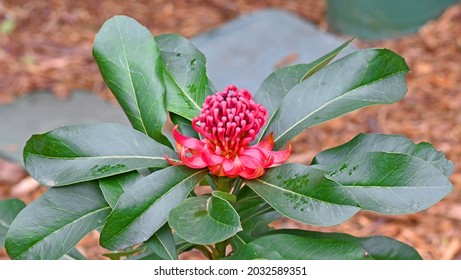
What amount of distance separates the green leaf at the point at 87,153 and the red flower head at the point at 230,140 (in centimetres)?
5

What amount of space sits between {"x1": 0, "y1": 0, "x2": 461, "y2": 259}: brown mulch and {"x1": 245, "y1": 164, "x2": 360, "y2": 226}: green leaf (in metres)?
1.33

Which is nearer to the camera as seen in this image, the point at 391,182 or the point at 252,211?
the point at 391,182

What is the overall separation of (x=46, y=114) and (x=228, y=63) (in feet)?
2.86

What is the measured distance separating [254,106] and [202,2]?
339 centimetres

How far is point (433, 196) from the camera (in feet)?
3.47

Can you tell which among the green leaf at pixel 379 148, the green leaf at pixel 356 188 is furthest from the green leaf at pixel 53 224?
the green leaf at pixel 379 148

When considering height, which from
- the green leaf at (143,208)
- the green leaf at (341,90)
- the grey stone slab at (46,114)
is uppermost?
the green leaf at (341,90)

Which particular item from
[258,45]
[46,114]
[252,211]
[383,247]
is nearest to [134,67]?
[252,211]

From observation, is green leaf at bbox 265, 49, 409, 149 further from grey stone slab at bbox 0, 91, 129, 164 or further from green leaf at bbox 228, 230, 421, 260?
grey stone slab at bbox 0, 91, 129, 164

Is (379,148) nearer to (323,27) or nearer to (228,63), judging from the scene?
(228,63)

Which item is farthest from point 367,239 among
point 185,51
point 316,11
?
point 316,11

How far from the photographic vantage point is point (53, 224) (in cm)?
115

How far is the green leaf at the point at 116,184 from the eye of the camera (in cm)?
113

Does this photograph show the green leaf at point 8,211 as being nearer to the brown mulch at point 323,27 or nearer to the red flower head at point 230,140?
the red flower head at point 230,140
